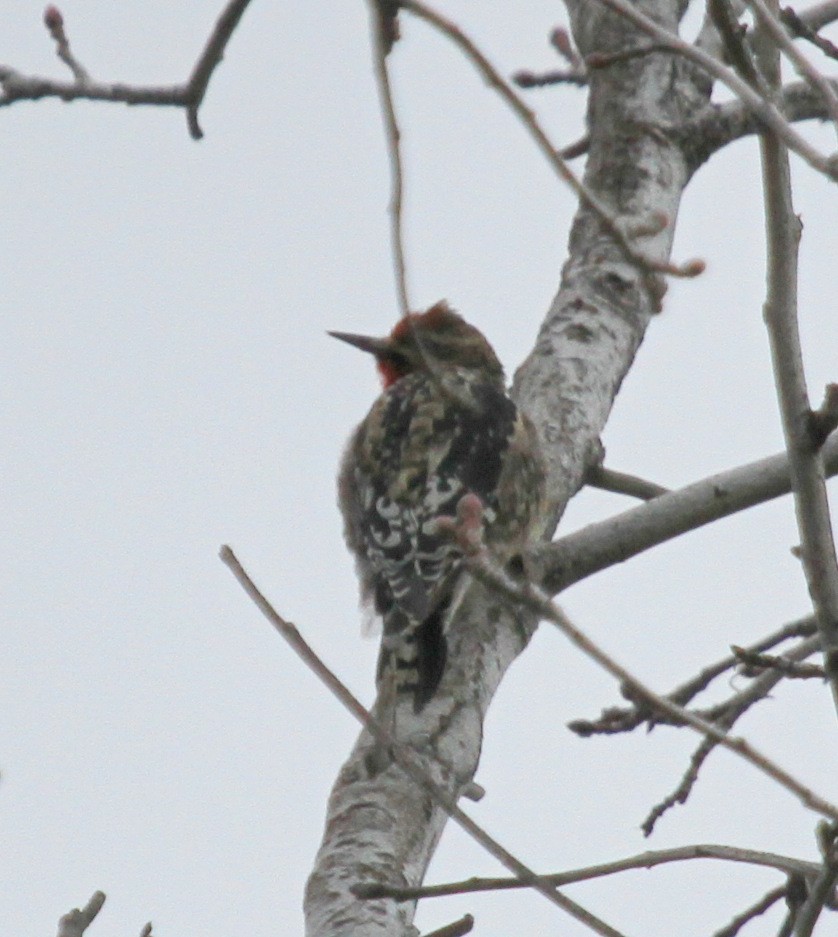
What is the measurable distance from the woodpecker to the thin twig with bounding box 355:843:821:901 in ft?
6.72

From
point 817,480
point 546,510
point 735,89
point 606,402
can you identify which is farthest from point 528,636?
point 735,89

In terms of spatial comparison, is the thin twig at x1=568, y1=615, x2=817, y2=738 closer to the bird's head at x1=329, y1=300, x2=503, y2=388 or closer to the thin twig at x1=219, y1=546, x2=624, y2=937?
the thin twig at x1=219, y1=546, x2=624, y2=937

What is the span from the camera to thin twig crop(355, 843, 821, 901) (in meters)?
2.35

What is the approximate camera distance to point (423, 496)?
585cm

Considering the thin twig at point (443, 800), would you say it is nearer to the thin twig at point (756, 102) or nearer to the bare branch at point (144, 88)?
the thin twig at point (756, 102)

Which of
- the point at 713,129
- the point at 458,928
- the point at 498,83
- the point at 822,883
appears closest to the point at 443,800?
the point at 458,928

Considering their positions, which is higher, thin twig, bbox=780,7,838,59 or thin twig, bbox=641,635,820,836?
thin twig, bbox=780,7,838,59

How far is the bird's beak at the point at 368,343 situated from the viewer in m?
7.39

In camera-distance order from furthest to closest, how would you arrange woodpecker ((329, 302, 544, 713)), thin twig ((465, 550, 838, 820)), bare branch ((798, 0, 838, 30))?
bare branch ((798, 0, 838, 30)) < woodpecker ((329, 302, 544, 713)) < thin twig ((465, 550, 838, 820))

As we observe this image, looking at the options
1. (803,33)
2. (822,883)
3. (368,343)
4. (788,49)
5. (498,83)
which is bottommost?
(822,883)

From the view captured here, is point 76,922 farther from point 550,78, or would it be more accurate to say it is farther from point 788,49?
point 550,78

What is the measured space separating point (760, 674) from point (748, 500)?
3.20ft

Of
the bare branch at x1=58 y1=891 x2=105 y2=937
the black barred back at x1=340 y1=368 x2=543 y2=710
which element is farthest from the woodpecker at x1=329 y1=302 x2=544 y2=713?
the bare branch at x1=58 y1=891 x2=105 y2=937

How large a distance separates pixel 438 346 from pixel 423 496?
1720mm
